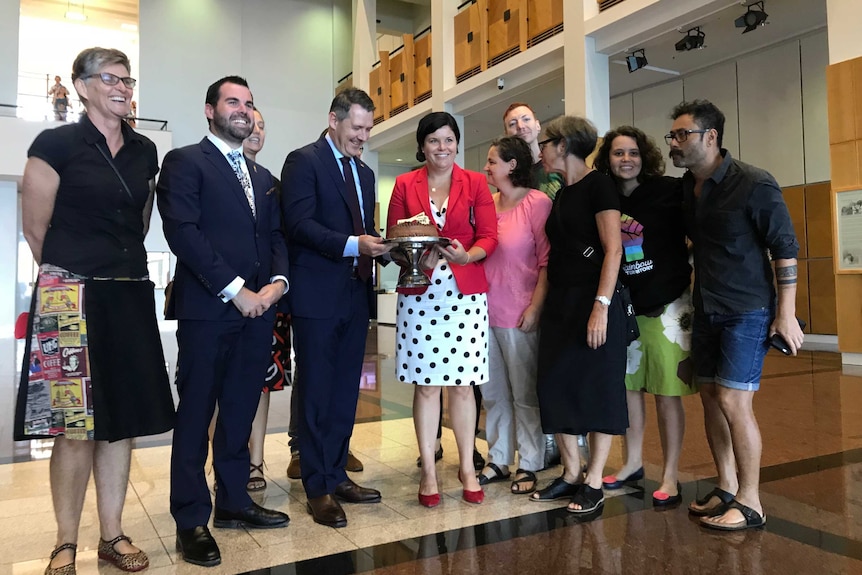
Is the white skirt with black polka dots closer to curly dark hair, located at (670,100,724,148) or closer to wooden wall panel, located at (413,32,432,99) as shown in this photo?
curly dark hair, located at (670,100,724,148)

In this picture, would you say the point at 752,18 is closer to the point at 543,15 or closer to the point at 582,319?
the point at 543,15

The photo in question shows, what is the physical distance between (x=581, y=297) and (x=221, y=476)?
5.60 feet

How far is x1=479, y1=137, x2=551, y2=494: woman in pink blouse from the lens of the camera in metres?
3.23

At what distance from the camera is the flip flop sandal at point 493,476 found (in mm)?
3293

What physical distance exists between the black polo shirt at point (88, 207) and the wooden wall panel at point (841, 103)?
321 inches

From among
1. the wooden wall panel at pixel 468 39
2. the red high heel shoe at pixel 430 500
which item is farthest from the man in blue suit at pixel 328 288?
the wooden wall panel at pixel 468 39

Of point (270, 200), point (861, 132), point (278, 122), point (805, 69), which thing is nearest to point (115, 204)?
point (270, 200)

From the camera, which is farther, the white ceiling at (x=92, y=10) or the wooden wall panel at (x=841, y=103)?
the white ceiling at (x=92, y=10)

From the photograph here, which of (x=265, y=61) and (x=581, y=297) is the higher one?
(x=265, y=61)

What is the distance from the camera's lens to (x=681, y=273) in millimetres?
2945

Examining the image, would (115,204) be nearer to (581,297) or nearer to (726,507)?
(581,297)

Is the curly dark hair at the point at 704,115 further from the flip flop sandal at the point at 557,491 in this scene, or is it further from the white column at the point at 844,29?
the white column at the point at 844,29

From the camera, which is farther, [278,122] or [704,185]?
[278,122]

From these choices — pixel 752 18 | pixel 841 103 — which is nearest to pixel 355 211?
pixel 841 103
